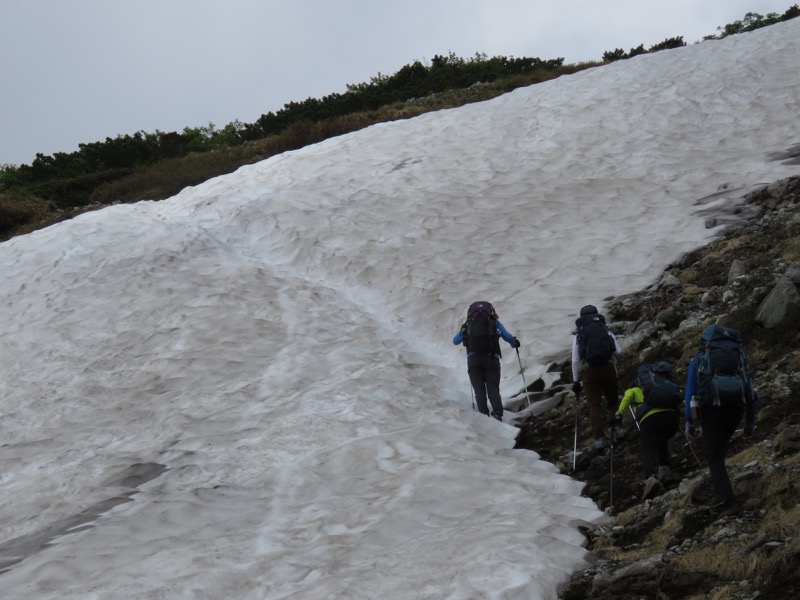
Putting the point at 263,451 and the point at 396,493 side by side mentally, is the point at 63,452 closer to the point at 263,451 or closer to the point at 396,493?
the point at 263,451

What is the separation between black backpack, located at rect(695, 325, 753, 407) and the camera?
7.86 meters

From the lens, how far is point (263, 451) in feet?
39.6

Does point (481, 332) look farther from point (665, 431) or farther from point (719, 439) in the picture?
point (719, 439)

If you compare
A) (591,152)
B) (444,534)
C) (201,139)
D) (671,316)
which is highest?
(201,139)

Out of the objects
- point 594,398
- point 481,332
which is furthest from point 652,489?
point 481,332

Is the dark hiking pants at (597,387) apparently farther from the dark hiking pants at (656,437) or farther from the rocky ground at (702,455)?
the dark hiking pants at (656,437)

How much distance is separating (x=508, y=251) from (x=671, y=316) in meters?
5.57

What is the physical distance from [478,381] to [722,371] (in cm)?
526

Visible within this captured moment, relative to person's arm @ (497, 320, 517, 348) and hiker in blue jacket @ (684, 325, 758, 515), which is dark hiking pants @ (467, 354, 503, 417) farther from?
hiker in blue jacket @ (684, 325, 758, 515)

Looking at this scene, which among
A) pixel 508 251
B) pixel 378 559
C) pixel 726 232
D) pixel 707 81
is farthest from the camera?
pixel 707 81

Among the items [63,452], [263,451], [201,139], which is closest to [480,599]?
[263,451]

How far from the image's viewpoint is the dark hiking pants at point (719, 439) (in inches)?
306

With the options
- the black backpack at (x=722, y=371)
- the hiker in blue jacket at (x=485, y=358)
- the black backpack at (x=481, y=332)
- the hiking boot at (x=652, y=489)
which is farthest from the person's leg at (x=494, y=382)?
the black backpack at (x=722, y=371)

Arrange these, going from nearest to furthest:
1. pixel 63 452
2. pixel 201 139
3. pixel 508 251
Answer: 1. pixel 63 452
2. pixel 508 251
3. pixel 201 139
